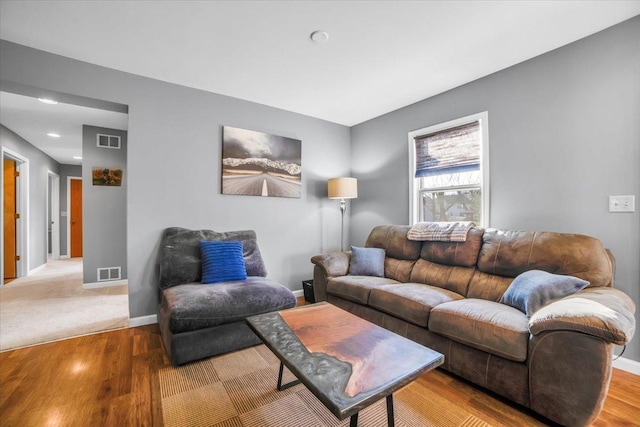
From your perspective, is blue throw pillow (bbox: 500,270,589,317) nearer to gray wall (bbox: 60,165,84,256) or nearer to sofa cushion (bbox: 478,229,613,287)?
sofa cushion (bbox: 478,229,613,287)

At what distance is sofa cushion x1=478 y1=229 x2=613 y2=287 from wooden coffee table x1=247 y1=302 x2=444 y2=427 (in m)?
1.35

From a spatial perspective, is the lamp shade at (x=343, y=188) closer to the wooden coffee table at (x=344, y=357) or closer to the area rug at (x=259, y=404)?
the wooden coffee table at (x=344, y=357)

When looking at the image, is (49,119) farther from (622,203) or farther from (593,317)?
(622,203)

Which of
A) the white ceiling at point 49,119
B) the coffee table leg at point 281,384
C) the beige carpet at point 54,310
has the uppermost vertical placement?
the white ceiling at point 49,119

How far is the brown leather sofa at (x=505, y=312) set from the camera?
1.37m

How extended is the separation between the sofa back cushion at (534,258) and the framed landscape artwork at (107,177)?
17.1 feet

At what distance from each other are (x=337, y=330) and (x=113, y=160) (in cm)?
477

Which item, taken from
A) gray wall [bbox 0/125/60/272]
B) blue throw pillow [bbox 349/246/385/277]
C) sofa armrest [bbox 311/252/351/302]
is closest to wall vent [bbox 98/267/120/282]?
gray wall [bbox 0/125/60/272]

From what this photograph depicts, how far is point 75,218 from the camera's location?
304 inches

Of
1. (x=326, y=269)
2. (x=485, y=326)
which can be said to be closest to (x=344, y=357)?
(x=485, y=326)

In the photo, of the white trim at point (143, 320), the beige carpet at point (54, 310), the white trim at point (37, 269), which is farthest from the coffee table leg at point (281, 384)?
the white trim at point (37, 269)

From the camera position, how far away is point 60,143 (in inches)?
211

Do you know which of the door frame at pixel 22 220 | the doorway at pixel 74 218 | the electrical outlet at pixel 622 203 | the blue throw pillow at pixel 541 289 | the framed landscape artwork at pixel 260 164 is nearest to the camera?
the blue throw pillow at pixel 541 289

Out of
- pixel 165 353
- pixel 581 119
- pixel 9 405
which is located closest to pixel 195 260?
pixel 165 353
